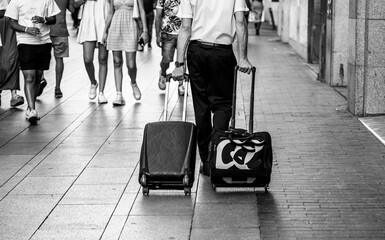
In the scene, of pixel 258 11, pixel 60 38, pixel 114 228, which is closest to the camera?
pixel 114 228

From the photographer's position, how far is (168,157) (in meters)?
7.62

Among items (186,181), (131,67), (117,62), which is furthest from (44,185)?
(131,67)

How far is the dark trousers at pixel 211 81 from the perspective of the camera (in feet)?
26.5

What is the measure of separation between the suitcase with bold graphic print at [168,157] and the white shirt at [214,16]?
0.82m

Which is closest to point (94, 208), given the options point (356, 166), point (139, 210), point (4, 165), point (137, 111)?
point (139, 210)

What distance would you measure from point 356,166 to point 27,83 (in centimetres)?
484

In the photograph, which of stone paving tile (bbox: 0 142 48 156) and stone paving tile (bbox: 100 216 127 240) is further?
stone paving tile (bbox: 0 142 48 156)

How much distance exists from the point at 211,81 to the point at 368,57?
4127 millimetres

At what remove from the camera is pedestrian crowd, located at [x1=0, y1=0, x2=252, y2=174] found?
26.2 feet

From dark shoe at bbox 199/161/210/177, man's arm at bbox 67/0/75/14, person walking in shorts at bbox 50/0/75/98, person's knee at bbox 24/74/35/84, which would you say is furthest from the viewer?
person walking in shorts at bbox 50/0/75/98

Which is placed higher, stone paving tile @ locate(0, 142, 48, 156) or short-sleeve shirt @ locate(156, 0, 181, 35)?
short-sleeve shirt @ locate(156, 0, 181, 35)

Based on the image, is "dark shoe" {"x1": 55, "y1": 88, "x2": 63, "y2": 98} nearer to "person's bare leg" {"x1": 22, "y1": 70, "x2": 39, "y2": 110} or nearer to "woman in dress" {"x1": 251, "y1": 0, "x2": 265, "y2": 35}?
"person's bare leg" {"x1": 22, "y1": 70, "x2": 39, "y2": 110}

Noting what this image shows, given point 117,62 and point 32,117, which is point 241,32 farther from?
point 117,62

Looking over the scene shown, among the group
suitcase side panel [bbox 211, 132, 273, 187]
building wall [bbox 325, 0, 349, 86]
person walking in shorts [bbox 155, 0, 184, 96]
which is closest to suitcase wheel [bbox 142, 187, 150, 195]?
suitcase side panel [bbox 211, 132, 273, 187]
